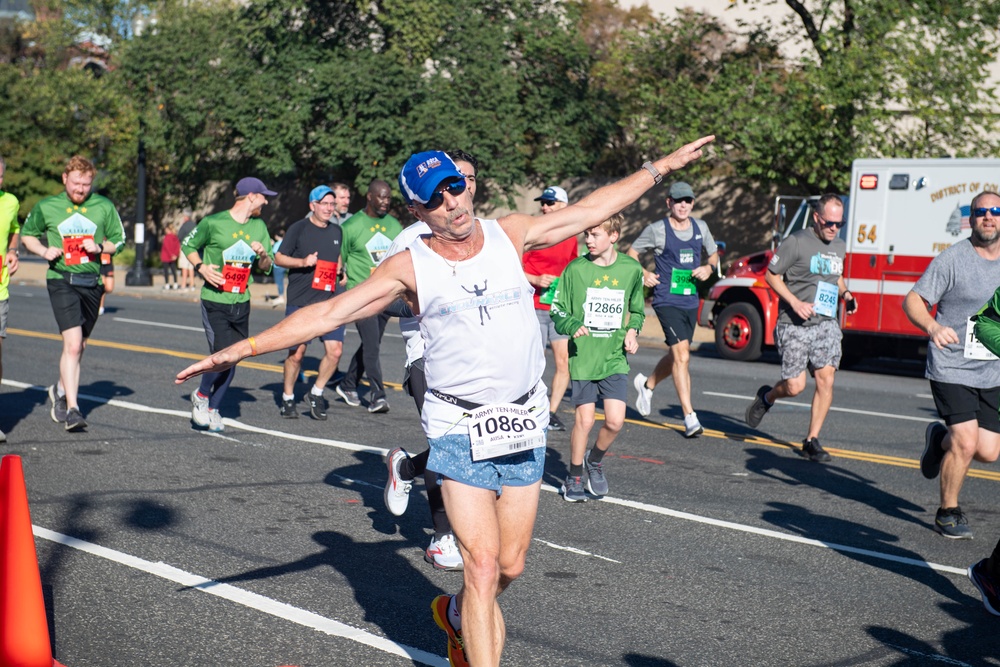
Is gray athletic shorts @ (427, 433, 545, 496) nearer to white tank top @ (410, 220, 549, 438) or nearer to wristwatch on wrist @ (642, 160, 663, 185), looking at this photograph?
white tank top @ (410, 220, 549, 438)

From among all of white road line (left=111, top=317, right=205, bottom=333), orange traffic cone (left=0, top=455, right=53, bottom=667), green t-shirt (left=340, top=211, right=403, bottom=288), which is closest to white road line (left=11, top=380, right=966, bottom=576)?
green t-shirt (left=340, top=211, right=403, bottom=288)

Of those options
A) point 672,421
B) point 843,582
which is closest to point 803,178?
point 672,421

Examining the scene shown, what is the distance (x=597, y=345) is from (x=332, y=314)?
12.0 feet

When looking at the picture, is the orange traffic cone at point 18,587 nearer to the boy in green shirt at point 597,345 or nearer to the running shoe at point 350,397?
the boy in green shirt at point 597,345

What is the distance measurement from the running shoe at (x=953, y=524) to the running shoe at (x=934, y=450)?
0.31 meters

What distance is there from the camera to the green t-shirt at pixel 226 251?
9375 millimetres

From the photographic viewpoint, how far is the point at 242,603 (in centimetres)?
518

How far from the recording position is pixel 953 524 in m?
6.97

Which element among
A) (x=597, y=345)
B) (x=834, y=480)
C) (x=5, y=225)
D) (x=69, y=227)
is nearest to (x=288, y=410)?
(x=69, y=227)

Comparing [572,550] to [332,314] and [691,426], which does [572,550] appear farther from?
[691,426]

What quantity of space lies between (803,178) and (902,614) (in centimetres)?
2074

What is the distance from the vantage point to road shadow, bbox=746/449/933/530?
7.80m

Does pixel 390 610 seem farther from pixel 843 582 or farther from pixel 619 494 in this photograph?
pixel 619 494

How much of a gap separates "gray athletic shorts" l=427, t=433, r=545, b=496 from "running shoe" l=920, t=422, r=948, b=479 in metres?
3.86
